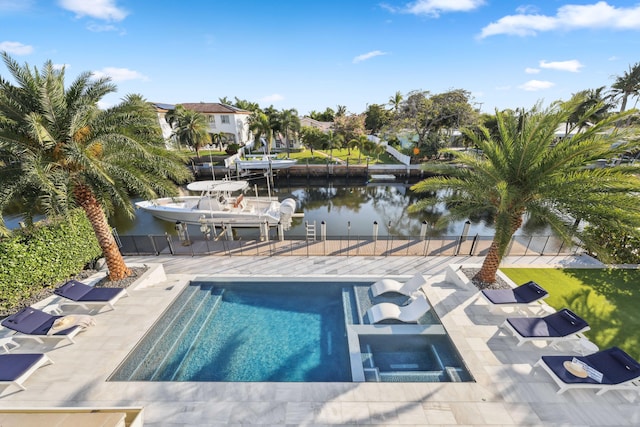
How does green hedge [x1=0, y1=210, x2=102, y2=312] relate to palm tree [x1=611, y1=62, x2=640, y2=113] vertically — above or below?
below

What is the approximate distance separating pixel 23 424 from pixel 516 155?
12106mm

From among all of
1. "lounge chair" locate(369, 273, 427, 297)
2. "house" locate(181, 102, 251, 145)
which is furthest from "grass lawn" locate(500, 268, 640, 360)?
"house" locate(181, 102, 251, 145)

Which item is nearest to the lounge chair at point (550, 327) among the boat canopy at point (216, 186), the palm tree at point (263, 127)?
the boat canopy at point (216, 186)

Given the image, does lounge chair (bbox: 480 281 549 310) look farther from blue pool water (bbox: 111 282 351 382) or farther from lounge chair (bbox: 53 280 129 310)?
lounge chair (bbox: 53 280 129 310)

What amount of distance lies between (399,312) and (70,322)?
9687 millimetres

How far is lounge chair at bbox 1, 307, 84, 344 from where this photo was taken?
675 centimetres

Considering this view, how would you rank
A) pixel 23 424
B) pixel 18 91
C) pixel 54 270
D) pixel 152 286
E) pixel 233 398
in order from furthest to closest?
1. pixel 152 286
2. pixel 54 270
3. pixel 18 91
4. pixel 233 398
5. pixel 23 424

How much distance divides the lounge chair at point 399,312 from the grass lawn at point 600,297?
457 cm

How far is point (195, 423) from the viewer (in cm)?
527

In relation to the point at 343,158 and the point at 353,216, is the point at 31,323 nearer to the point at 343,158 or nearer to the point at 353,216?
the point at 353,216

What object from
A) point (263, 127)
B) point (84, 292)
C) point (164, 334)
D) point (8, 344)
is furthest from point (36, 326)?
point (263, 127)

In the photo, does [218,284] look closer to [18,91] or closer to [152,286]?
[152,286]

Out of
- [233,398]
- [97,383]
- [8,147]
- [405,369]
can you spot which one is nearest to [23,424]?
[97,383]

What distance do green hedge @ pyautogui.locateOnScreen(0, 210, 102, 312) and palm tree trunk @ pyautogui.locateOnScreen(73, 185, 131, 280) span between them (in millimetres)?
620
